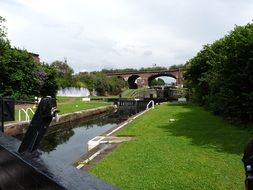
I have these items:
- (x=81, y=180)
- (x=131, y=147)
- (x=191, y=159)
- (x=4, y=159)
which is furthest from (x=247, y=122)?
(x=81, y=180)

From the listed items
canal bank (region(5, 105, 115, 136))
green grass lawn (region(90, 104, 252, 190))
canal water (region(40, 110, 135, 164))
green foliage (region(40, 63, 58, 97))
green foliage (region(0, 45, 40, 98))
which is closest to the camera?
green grass lawn (region(90, 104, 252, 190))

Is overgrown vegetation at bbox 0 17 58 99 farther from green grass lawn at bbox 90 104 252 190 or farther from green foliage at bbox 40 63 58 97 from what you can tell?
green grass lawn at bbox 90 104 252 190

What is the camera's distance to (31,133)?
3.77 meters

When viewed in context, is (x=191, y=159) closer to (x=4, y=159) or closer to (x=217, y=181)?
(x=217, y=181)

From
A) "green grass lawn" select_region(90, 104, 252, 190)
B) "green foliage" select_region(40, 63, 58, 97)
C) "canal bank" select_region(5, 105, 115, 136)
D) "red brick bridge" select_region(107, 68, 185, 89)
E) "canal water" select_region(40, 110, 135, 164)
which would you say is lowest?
"canal water" select_region(40, 110, 135, 164)

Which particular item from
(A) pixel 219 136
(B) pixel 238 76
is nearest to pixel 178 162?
(A) pixel 219 136

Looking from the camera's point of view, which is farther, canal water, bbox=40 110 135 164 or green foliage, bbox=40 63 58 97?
green foliage, bbox=40 63 58 97

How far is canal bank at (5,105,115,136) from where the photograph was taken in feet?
65.9

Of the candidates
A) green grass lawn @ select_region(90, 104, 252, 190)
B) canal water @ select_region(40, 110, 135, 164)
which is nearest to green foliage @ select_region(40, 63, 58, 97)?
canal water @ select_region(40, 110, 135, 164)

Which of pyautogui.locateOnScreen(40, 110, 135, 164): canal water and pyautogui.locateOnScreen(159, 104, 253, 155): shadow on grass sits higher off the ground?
pyautogui.locateOnScreen(159, 104, 253, 155): shadow on grass

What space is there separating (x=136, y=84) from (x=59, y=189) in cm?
11067

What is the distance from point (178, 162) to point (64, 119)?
2022cm

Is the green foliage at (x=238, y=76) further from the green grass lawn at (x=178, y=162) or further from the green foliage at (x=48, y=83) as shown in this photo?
the green foliage at (x=48, y=83)

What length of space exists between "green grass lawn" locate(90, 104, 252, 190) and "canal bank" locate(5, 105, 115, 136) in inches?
219
